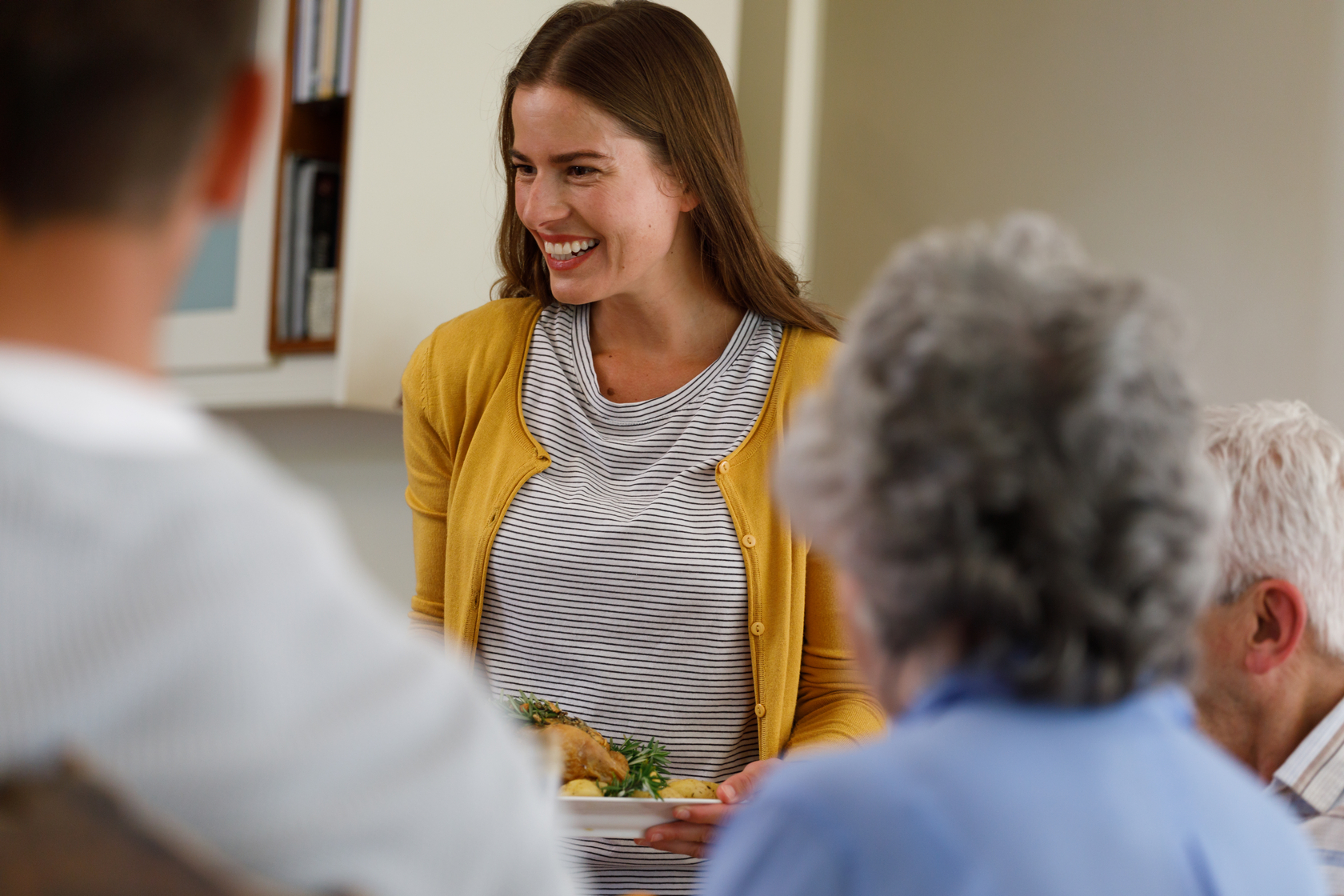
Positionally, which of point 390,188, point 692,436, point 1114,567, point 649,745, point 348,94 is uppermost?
point 348,94

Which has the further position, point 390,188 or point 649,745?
point 390,188

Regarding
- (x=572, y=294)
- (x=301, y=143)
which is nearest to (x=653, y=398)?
(x=572, y=294)

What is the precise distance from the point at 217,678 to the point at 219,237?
A: 2250 mm

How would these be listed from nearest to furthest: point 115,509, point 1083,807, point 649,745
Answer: point 115,509 < point 1083,807 < point 649,745

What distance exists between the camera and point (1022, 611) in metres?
0.61

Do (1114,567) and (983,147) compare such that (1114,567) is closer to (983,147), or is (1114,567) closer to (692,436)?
(692,436)

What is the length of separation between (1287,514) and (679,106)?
98 centimetres

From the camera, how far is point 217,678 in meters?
0.44

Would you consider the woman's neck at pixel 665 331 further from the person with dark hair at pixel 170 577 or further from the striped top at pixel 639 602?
the person with dark hair at pixel 170 577

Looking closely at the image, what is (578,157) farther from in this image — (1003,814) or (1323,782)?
(1003,814)

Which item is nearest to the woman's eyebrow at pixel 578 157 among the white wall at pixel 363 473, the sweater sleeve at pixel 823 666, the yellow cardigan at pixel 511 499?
the yellow cardigan at pixel 511 499

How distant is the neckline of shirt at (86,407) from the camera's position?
0.45 metres

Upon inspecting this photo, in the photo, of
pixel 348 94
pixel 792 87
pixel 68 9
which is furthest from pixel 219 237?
pixel 68 9

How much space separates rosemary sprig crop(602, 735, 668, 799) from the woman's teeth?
643 mm
